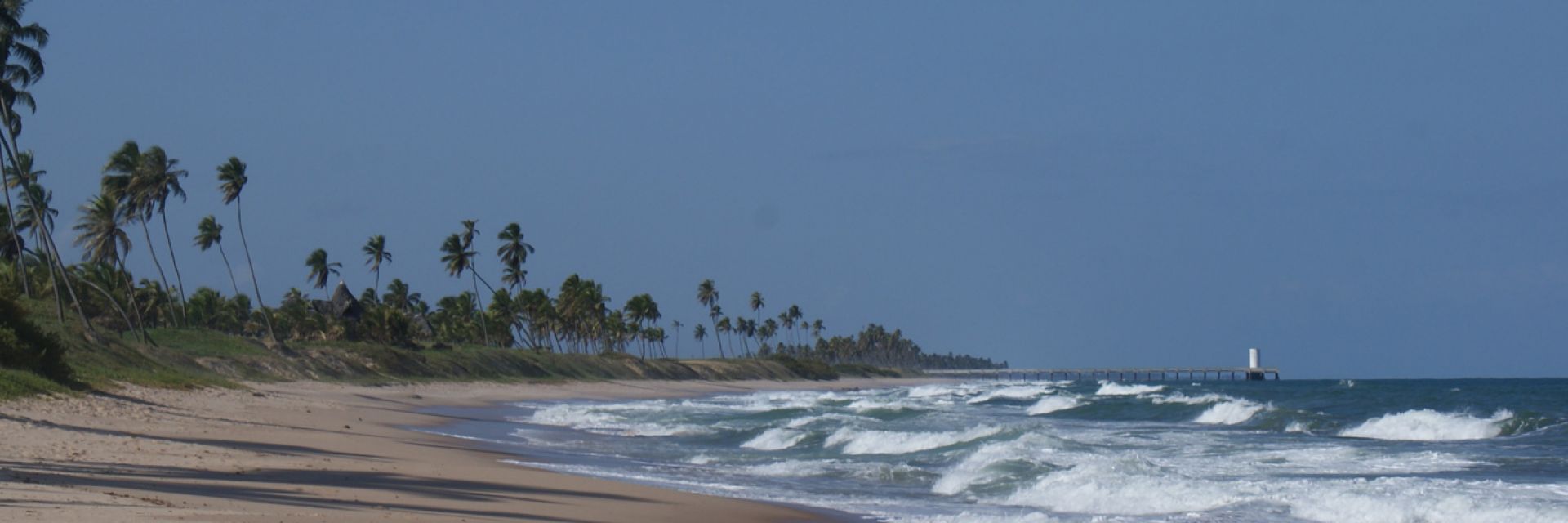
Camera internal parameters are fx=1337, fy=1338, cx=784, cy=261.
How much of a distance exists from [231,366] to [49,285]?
53.6 feet

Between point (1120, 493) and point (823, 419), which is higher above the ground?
point (823, 419)

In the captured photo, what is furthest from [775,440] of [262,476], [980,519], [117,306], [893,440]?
[117,306]

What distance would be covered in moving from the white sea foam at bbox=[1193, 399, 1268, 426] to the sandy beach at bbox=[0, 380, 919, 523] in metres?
25.6

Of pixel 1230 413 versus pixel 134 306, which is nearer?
pixel 1230 413

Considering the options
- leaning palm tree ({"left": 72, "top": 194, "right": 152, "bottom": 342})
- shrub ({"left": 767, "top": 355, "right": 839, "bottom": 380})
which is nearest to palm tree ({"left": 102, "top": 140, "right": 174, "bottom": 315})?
leaning palm tree ({"left": 72, "top": 194, "right": 152, "bottom": 342})

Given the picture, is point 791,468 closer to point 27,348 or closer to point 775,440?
point 775,440

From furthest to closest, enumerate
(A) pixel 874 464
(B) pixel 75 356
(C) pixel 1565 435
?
(B) pixel 75 356, (C) pixel 1565 435, (A) pixel 874 464

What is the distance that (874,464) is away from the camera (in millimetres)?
22469

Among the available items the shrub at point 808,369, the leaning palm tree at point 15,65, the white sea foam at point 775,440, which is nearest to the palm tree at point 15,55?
the leaning palm tree at point 15,65

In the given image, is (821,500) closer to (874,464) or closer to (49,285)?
(874,464)

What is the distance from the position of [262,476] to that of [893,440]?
583 inches

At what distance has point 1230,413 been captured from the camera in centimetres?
4194

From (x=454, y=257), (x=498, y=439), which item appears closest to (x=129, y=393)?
(x=498, y=439)

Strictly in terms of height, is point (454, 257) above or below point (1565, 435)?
above
